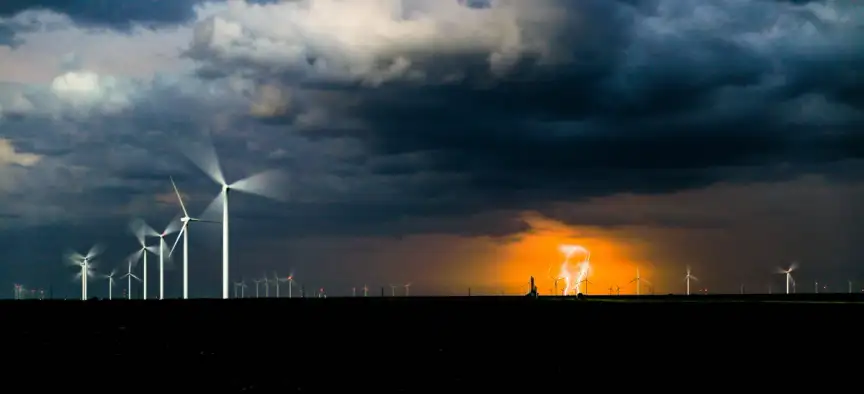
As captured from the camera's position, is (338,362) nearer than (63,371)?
No

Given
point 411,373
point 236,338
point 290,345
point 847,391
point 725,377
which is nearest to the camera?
point 847,391

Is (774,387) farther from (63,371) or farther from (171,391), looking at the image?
(63,371)

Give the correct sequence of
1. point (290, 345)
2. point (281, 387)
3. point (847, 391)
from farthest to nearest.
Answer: point (290, 345), point (281, 387), point (847, 391)

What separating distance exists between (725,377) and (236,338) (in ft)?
200

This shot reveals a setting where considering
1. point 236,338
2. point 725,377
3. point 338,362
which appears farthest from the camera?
point 236,338

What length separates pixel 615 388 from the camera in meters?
48.7

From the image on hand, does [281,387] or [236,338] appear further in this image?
[236,338]

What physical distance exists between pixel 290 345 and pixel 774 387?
5121cm

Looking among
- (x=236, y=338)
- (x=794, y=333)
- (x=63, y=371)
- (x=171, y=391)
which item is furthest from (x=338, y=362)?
(x=794, y=333)

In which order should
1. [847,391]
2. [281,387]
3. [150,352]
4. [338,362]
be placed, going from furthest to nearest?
[150,352]
[338,362]
[281,387]
[847,391]

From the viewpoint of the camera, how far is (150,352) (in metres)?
79.9

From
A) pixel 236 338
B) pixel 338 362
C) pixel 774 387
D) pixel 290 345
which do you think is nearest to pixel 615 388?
pixel 774 387

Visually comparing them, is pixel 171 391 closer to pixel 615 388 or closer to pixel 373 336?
pixel 615 388

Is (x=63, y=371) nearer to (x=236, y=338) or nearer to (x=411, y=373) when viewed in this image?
(x=411, y=373)
